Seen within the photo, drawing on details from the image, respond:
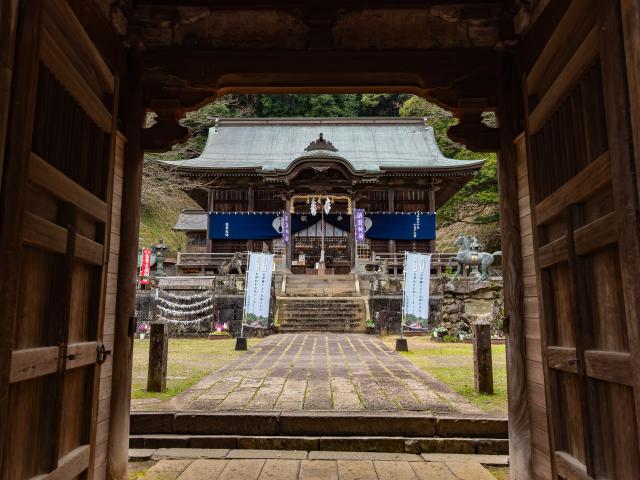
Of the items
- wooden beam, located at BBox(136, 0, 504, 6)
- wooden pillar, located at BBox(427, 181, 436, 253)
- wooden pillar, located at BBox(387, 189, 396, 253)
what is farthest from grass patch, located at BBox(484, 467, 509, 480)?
wooden pillar, located at BBox(427, 181, 436, 253)

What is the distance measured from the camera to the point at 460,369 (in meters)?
7.09

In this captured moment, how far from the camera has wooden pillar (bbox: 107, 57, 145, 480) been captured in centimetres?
311

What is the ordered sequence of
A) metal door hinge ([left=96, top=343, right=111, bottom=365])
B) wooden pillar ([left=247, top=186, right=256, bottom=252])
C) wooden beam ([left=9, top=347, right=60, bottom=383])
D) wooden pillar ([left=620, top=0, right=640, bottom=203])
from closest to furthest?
wooden pillar ([left=620, top=0, right=640, bottom=203])
wooden beam ([left=9, top=347, right=60, bottom=383])
metal door hinge ([left=96, top=343, right=111, bottom=365])
wooden pillar ([left=247, top=186, right=256, bottom=252])

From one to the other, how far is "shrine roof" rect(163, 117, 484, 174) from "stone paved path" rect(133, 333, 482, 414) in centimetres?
1287

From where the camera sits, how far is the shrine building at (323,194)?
63.9 ft

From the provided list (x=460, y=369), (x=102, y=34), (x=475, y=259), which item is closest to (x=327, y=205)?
(x=475, y=259)

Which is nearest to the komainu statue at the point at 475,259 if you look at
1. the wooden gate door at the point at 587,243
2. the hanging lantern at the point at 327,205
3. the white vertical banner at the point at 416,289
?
the white vertical banner at the point at 416,289

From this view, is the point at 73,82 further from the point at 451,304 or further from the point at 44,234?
the point at 451,304

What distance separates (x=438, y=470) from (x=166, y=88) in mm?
3475

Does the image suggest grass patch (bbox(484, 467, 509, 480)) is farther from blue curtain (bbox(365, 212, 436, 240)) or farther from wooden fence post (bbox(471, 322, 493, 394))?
blue curtain (bbox(365, 212, 436, 240))

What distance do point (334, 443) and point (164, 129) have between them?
9.44ft

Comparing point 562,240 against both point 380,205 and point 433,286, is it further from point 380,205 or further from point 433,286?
point 380,205

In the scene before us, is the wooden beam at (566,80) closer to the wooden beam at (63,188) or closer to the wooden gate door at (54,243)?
the wooden gate door at (54,243)

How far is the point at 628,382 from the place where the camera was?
1.81 m
